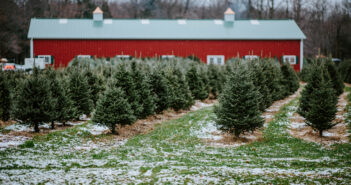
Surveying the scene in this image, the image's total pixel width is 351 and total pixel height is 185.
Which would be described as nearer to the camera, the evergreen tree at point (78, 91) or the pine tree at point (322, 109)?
the pine tree at point (322, 109)

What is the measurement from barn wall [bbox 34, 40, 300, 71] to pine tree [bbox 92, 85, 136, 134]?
85.5ft

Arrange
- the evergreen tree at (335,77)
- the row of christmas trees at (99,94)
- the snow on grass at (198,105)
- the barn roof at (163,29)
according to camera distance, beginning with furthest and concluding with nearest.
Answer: the barn roof at (163,29), the snow on grass at (198,105), the evergreen tree at (335,77), the row of christmas trees at (99,94)

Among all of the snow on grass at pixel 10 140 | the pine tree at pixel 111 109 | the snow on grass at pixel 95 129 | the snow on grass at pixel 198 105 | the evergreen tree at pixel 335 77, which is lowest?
the snow on grass at pixel 198 105

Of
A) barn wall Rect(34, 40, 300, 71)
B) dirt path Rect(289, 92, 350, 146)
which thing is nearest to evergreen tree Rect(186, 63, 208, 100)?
dirt path Rect(289, 92, 350, 146)

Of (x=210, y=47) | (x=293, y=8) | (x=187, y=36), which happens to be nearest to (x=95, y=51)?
(x=187, y=36)

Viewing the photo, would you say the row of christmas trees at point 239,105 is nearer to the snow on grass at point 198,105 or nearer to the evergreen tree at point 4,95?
the snow on grass at point 198,105

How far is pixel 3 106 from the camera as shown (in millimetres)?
16656

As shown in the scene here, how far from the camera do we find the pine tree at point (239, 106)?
43.0 ft

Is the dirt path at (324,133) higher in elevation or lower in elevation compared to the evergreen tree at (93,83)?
lower

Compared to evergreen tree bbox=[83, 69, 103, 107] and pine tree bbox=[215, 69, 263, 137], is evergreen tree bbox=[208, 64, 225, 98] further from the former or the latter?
pine tree bbox=[215, 69, 263, 137]

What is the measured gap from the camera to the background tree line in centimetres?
5012

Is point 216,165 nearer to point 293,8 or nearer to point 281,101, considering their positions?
point 281,101

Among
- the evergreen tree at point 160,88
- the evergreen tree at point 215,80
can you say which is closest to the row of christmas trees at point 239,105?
the evergreen tree at point 160,88

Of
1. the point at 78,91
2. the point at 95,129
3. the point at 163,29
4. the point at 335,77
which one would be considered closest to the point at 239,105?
the point at 95,129
